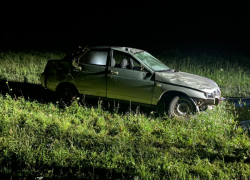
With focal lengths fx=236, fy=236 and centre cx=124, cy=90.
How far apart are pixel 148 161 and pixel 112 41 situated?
17396 mm

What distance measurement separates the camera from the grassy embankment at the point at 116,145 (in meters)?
3.34

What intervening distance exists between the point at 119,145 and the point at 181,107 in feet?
6.12

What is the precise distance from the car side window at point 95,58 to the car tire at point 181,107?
191cm

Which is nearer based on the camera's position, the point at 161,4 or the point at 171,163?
the point at 171,163

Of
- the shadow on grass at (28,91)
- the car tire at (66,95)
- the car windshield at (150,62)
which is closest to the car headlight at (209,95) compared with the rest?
the car windshield at (150,62)

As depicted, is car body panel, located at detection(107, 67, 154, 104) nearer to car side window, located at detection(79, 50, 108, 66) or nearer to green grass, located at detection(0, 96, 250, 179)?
car side window, located at detection(79, 50, 108, 66)

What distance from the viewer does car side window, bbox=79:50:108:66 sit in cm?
579

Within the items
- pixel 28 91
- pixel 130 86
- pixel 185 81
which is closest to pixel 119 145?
pixel 130 86

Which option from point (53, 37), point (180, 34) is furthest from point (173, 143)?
point (53, 37)

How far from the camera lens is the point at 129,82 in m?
5.39

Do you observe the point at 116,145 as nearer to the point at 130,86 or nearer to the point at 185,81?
the point at 130,86

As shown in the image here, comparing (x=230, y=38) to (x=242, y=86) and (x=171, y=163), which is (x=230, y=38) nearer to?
(x=242, y=86)

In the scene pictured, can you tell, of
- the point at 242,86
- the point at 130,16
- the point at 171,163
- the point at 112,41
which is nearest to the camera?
the point at 171,163

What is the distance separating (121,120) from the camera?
4.93 m
